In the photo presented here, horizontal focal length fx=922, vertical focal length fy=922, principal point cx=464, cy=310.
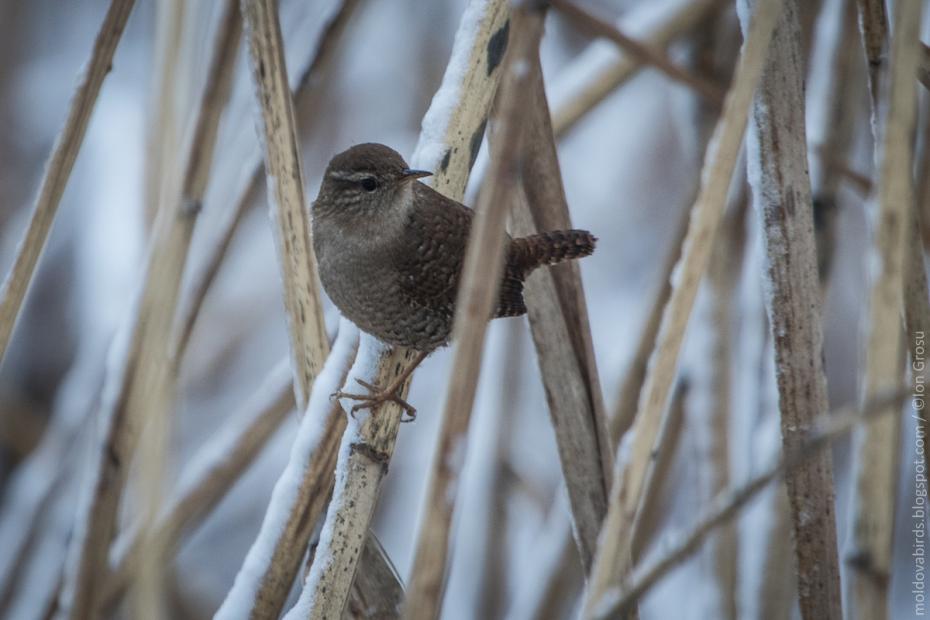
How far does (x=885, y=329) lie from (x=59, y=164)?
1196mm

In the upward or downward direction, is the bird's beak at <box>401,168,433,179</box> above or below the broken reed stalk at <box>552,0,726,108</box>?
below

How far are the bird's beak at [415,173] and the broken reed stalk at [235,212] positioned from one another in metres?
0.26

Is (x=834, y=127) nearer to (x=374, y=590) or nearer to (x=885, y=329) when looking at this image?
(x=885, y=329)

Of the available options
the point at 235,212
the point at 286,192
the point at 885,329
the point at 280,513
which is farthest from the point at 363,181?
the point at 885,329

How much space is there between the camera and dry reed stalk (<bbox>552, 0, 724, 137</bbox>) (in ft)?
6.86

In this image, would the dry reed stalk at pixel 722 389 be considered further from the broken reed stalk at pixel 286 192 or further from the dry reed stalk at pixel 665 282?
the broken reed stalk at pixel 286 192

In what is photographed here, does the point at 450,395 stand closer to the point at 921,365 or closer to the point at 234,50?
the point at 921,365

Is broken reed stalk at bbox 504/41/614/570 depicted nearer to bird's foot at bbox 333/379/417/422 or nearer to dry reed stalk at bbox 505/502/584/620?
bird's foot at bbox 333/379/417/422

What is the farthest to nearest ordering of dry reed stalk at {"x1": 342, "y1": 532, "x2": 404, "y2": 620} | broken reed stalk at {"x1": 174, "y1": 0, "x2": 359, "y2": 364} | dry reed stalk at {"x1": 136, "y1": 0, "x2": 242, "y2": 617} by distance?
broken reed stalk at {"x1": 174, "y1": 0, "x2": 359, "y2": 364}
dry reed stalk at {"x1": 342, "y1": 532, "x2": 404, "y2": 620}
dry reed stalk at {"x1": 136, "y1": 0, "x2": 242, "y2": 617}

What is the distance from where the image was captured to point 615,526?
108 cm

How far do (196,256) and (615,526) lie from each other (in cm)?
117

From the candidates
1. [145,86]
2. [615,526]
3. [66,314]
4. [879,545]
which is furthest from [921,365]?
[145,86]

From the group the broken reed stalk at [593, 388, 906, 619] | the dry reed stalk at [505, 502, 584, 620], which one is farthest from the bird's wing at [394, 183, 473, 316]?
the broken reed stalk at [593, 388, 906, 619]

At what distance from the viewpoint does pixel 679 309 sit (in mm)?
1139
